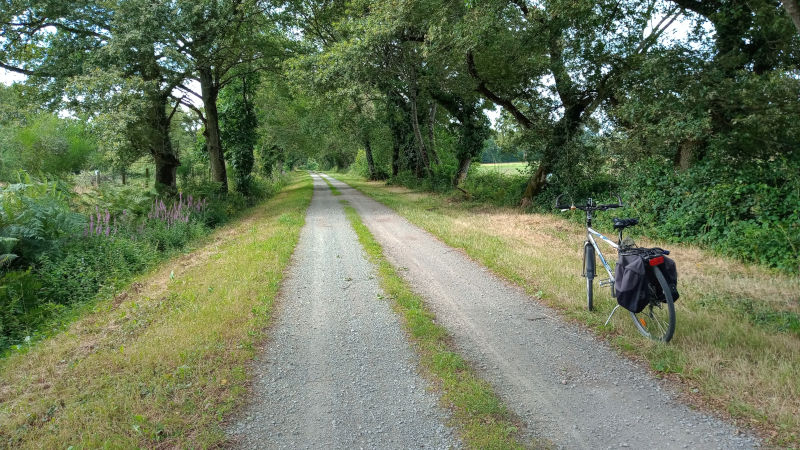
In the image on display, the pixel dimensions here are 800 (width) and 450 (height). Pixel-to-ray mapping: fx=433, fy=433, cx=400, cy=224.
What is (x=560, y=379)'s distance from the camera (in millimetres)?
3738

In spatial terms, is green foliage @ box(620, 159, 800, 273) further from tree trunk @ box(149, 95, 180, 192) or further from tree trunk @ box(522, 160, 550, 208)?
tree trunk @ box(149, 95, 180, 192)

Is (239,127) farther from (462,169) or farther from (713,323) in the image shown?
(713,323)

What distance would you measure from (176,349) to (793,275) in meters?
8.24

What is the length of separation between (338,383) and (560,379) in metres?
1.93

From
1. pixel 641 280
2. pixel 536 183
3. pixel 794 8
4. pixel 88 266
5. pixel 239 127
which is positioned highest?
pixel 239 127

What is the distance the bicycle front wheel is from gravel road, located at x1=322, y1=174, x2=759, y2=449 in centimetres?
48

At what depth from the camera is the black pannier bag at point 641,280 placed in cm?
389

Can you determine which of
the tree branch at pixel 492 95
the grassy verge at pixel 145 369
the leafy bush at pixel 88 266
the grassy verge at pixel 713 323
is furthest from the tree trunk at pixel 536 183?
the leafy bush at pixel 88 266

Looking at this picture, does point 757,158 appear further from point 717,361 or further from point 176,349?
point 176,349

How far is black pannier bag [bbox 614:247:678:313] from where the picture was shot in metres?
3.89

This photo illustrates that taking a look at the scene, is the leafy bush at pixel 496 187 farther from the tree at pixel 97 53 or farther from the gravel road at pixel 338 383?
the tree at pixel 97 53

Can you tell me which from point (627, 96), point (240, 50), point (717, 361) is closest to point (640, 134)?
point (627, 96)

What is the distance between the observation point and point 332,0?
1981cm

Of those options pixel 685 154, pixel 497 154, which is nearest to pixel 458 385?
pixel 685 154
